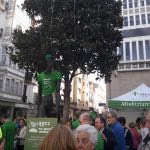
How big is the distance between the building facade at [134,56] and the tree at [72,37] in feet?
34.0

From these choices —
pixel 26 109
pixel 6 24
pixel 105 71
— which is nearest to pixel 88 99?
pixel 26 109

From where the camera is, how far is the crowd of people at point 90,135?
209cm

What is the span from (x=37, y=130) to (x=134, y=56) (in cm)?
2319

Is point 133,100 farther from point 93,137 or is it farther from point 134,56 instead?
point 134,56

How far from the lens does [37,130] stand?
7348 millimetres

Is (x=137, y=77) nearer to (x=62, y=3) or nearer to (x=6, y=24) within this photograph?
(x=62, y=3)

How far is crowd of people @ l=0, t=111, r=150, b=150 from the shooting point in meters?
2.09

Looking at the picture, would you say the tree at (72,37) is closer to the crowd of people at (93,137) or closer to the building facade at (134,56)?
the crowd of people at (93,137)

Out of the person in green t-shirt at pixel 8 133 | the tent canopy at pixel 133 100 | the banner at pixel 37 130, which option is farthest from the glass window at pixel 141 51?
the banner at pixel 37 130

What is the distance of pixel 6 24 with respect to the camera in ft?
105

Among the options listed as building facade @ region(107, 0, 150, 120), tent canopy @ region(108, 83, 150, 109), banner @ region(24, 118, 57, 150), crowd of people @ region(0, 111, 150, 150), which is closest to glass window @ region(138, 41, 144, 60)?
building facade @ region(107, 0, 150, 120)

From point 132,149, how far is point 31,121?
297 centimetres

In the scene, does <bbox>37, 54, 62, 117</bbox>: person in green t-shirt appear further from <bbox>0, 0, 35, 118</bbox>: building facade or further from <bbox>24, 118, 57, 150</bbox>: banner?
<bbox>0, 0, 35, 118</bbox>: building facade

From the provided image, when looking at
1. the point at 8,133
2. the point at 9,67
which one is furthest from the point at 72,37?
the point at 9,67
